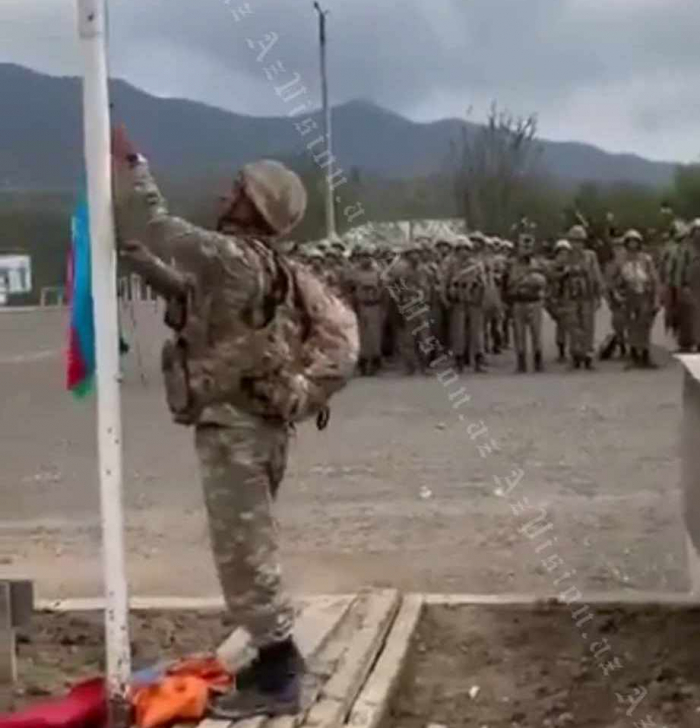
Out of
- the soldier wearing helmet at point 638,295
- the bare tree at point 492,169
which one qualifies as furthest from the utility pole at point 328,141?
the bare tree at point 492,169

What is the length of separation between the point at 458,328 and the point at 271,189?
17.4 m

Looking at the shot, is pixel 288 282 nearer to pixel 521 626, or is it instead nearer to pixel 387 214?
pixel 521 626

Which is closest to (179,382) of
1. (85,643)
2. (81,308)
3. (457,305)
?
(81,308)

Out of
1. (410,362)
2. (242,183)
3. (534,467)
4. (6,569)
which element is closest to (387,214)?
(410,362)

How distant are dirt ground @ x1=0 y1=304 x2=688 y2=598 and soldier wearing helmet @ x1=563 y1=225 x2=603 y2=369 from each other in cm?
240

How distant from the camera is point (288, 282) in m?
4.85

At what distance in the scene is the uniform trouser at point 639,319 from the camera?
2069cm

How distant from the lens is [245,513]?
Answer: 4785mm

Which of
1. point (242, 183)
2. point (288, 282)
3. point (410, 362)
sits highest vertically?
point (242, 183)

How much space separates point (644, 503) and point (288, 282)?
5707 mm

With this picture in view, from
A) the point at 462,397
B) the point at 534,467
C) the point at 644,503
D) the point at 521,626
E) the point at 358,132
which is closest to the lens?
the point at 521,626

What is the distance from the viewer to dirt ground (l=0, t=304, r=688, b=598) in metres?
8.06

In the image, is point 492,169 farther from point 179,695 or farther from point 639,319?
point 179,695

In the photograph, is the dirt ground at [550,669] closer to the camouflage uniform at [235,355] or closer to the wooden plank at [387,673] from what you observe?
the wooden plank at [387,673]
